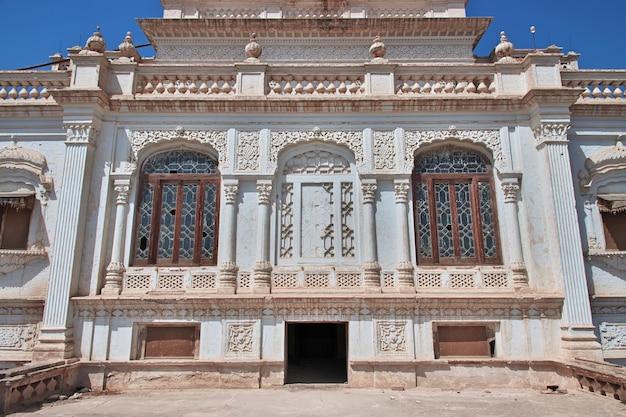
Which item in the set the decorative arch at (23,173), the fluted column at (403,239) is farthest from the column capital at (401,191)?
the decorative arch at (23,173)

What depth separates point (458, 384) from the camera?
7.06 m

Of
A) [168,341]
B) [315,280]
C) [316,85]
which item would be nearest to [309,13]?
[316,85]

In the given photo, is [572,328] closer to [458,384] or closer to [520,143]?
[458,384]

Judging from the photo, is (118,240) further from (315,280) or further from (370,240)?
(370,240)

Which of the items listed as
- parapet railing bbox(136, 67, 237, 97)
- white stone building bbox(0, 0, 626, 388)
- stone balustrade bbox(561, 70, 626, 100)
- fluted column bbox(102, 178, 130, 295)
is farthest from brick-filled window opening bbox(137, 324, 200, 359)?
stone balustrade bbox(561, 70, 626, 100)

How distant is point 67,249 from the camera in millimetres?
7469

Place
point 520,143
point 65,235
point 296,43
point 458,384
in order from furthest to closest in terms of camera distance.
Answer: point 296,43
point 520,143
point 65,235
point 458,384

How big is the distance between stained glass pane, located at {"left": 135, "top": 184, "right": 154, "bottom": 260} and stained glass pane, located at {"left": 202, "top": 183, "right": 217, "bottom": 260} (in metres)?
0.99

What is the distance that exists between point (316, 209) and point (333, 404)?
3.32 metres

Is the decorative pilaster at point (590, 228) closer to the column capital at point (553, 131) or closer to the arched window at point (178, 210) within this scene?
the column capital at point (553, 131)

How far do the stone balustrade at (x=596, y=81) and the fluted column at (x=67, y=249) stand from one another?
912cm

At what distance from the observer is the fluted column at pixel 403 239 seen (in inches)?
296

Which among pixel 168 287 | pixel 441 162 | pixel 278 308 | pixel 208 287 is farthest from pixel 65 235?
pixel 441 162

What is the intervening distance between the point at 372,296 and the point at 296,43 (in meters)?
7.78
